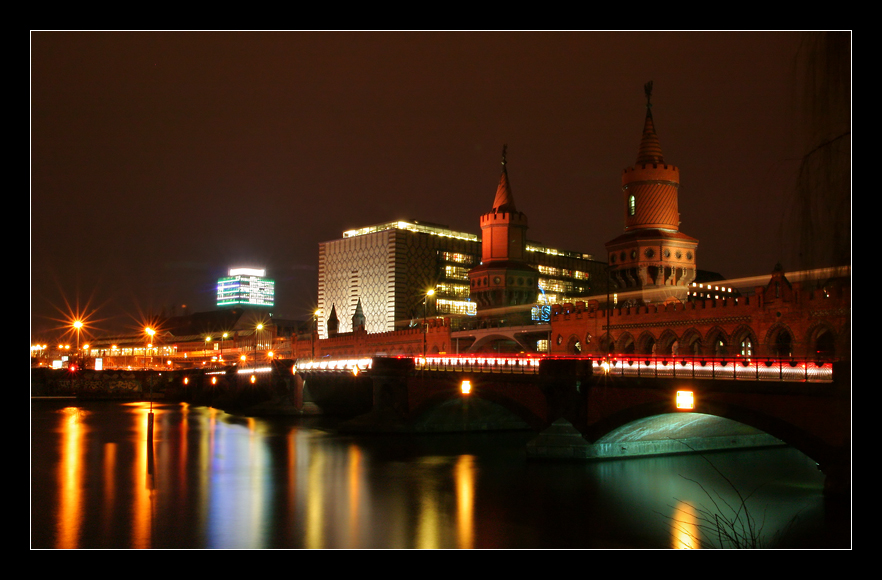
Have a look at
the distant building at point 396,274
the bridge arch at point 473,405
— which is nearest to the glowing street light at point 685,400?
the bridge arch at point 473,405

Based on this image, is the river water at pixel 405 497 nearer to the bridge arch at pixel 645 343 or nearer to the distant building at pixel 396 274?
the bridge arch at pixel 645 343

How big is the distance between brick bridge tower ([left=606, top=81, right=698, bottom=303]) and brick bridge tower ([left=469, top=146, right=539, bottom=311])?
2523 centimetres

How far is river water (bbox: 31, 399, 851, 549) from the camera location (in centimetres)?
2922

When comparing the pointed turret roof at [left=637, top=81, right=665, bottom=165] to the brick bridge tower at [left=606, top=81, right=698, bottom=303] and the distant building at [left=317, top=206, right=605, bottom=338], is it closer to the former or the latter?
the brick bridge tower at [left=606, top=81, right=698, bottom=303]

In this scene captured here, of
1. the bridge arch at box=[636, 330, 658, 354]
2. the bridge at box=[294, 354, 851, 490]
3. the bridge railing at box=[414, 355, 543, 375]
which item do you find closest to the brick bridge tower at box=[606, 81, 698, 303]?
the bridge arch at box=[636, 330, 658, 354]

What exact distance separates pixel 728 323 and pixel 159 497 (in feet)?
149

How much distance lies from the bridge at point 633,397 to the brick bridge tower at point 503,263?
49.4 meters

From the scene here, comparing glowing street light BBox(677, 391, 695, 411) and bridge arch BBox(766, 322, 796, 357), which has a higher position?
bridge arch BBox(766, 322, 796, 357)

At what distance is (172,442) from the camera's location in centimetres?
6272

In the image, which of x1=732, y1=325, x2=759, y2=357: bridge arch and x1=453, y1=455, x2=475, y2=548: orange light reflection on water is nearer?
x1=453, y1=455, x2=475, y2=548: orange light reflection on water

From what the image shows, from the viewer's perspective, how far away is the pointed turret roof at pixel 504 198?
117m

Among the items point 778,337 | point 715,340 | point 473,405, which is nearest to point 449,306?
point 715,340
